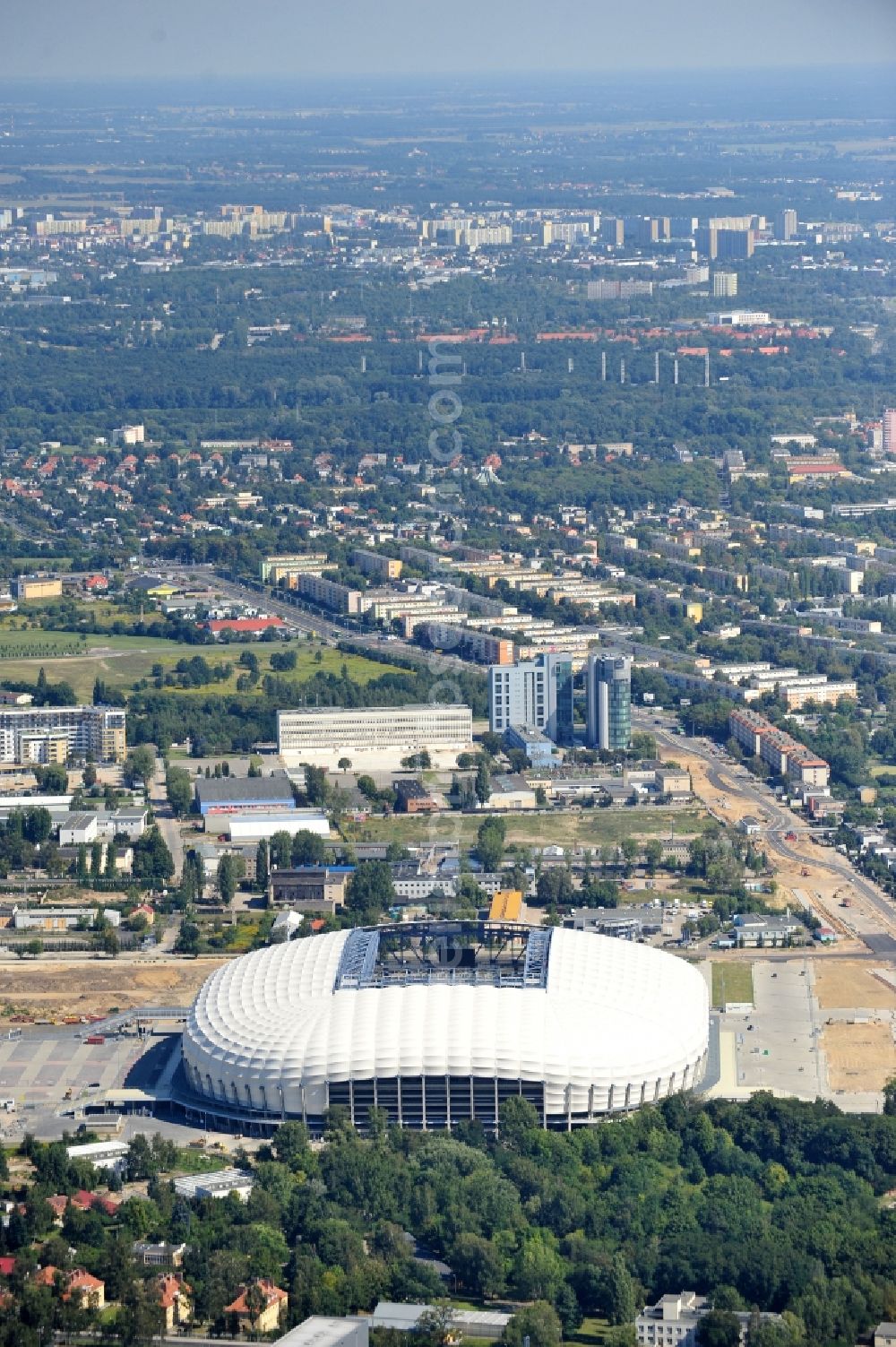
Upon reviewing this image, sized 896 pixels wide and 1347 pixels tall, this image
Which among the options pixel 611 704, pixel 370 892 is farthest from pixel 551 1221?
pixel 611 704

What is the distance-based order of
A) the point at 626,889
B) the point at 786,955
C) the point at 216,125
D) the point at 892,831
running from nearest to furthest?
1. the point at 786,955
2. the point at 626,889
3. the point at 892,831
4. the point at 216,125

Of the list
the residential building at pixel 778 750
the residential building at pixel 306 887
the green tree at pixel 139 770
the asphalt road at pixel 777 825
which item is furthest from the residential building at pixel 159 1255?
the residential building at pixel 778 750

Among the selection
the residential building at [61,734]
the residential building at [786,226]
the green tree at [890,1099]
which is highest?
the green tree at [890,1099]

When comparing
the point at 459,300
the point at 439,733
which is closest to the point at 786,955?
the point at 439,733

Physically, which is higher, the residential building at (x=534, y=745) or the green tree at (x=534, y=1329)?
the green tree at (x=534, y=1329)

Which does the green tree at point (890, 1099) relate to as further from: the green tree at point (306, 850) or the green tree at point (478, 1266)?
the green tree at point (306, 850)

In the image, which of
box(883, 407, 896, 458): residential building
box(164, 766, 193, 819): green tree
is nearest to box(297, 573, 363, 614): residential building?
box(164, 766, 193, 819): green tree

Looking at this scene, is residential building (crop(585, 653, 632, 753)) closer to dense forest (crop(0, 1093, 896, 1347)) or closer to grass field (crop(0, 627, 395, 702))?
grass field (crop(0, 627, 395, 702))

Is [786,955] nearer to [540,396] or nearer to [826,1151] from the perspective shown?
[826,1151]
